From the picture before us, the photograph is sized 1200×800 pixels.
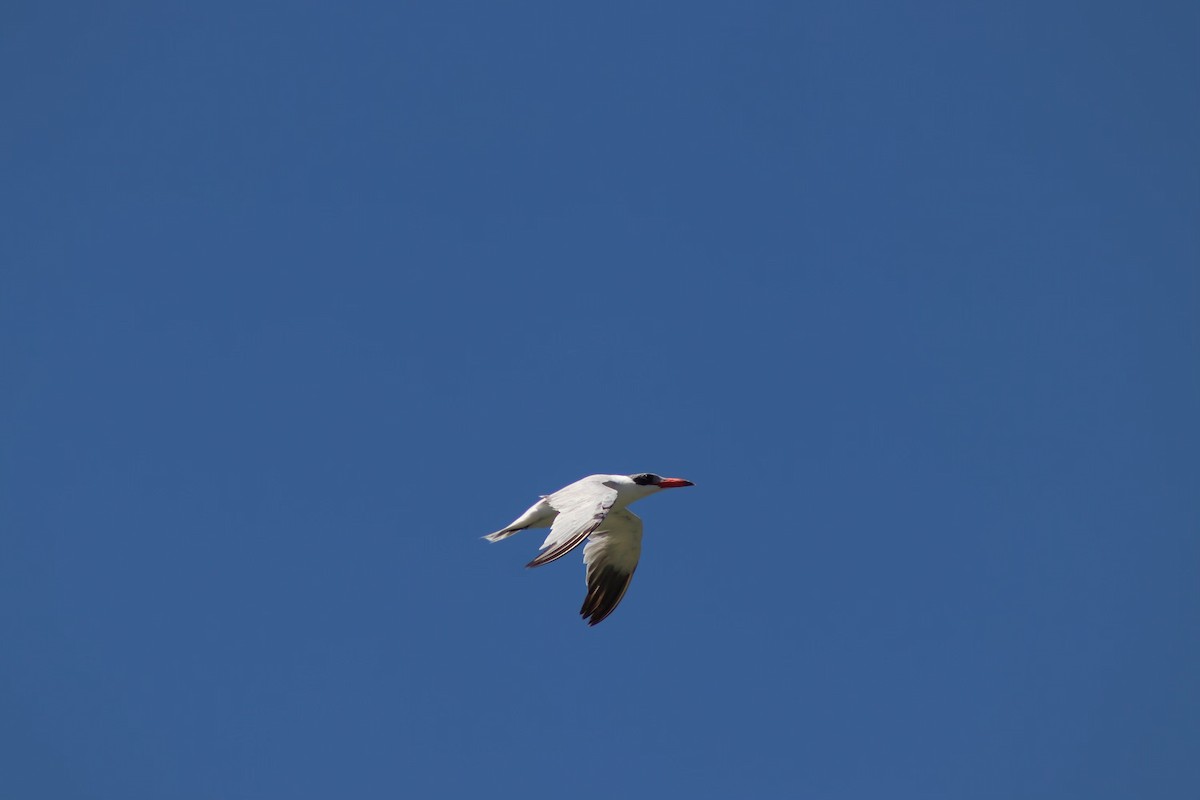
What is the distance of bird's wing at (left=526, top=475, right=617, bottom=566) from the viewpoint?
460 inches

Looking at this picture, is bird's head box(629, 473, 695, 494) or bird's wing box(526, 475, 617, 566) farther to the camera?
bird's head box(629, 473, 695, 494)

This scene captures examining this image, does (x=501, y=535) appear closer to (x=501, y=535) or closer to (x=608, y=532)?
(x=501, y=535)

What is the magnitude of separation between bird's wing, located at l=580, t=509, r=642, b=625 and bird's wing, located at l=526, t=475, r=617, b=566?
83cm

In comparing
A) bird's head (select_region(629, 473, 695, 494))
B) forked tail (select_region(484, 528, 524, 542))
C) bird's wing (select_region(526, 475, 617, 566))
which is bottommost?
bird's wing (select_region(526, 475, 617, 566))

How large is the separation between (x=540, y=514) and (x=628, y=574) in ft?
5.99

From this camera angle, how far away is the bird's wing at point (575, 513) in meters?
11.7

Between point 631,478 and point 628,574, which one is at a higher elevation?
point 631,478

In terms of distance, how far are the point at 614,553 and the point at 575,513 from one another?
3.10m

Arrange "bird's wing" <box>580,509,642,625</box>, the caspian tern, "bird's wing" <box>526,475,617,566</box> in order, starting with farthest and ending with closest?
"bird's wing" <box>580,509,642,625</box> → the caspian tern → "bird's wing" <box>526,475,617,566</box>

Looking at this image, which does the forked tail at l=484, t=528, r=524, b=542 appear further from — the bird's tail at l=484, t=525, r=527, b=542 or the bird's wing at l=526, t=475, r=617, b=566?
the bird's wing at l=526, t=475, r=617, b=566

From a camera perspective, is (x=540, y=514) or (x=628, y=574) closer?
(x=540, y=514)

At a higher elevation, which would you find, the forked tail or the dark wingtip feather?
the forked tail

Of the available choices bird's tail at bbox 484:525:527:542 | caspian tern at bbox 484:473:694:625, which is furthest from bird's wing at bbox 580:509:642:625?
bird's tail at bbox 484:525:527:542

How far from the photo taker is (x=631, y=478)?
52.0ft
